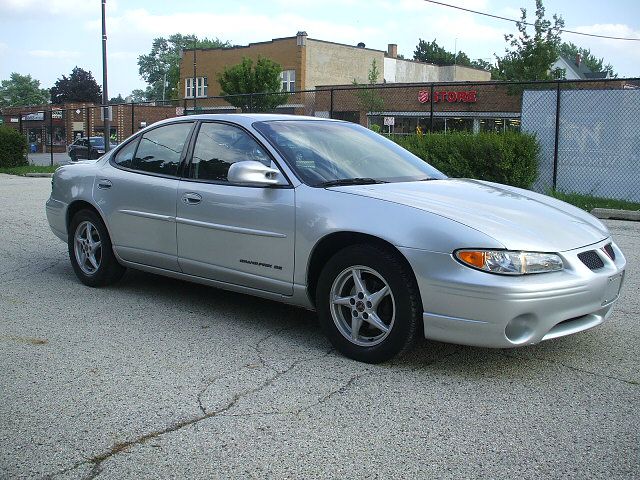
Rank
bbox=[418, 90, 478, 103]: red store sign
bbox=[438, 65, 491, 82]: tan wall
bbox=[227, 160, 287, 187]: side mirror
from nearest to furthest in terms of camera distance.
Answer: bbox=[227, 160, 287, 187]: side mirror → bbox=[418, 90, 478, 103]: red store sign → bbox=[438, 65, 491, 82]: tan wall

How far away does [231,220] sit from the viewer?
16.8 feet

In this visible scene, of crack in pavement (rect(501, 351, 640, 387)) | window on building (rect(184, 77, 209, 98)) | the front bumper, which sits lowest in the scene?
crack in pavement (rect(501, 351, 640, 387))

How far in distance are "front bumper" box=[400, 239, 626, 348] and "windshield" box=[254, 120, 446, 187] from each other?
1040 mm

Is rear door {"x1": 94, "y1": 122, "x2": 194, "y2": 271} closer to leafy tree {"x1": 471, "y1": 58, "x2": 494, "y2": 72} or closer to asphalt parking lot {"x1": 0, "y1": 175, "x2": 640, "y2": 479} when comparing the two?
asphalt parking lot {"x1": 0, "y1": 175, "x2": 640, "y2": 479}

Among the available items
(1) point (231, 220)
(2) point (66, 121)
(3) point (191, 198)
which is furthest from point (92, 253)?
(2) point (66, 121)

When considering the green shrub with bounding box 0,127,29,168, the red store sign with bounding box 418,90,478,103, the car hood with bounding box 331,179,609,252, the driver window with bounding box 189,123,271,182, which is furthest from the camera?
the red store sign with bounding box 418,90,478,103

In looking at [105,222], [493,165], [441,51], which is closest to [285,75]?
[493,165]

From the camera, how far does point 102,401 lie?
3.85 metres

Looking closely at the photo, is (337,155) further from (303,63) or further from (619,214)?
(303,63)

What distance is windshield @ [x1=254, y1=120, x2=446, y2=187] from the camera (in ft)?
16.3

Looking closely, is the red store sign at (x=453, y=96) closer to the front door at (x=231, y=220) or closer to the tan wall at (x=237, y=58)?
the tan wall at (x=237, y=58)

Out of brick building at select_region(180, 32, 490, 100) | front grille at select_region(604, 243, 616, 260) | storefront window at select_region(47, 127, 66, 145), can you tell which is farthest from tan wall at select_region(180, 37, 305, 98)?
front grille at select_region(604, 243, 616, 260)

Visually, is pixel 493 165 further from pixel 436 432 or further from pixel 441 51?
pixel 441 51

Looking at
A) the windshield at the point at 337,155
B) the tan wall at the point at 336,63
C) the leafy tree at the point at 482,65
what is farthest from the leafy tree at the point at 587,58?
the windshield at the point at 337,155
